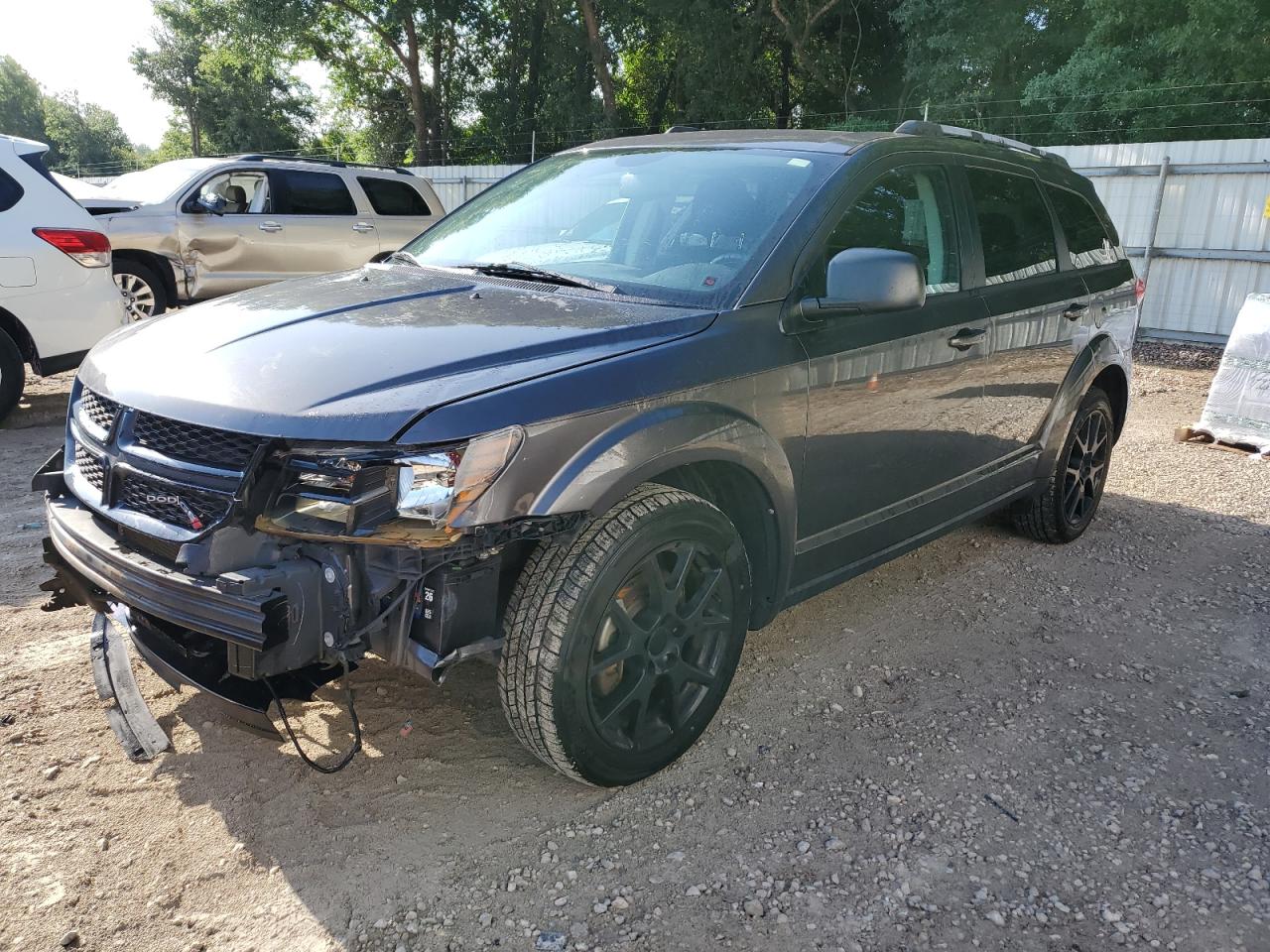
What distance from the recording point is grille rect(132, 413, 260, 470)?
2307 millimetres

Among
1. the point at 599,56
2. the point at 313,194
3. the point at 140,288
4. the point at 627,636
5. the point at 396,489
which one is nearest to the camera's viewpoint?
the point at 396,489

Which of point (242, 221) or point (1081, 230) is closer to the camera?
point (1081, 230)

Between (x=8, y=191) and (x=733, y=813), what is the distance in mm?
6312

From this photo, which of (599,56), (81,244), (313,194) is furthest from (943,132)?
(599,56)

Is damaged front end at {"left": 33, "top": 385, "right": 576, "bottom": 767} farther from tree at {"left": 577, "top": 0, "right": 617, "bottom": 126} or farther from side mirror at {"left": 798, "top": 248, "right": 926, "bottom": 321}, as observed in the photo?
tree at {"left": 577, "top": 0, "right": 617, "bottom": 126}

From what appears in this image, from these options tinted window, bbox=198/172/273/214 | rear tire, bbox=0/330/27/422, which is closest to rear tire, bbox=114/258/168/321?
tinted window, bbox=198/172/273/214

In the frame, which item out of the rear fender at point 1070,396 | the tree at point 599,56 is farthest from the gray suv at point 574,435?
the tree at point 599,56

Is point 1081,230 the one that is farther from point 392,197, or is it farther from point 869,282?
point 392,197

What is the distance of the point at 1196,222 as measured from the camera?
1188 centimetres

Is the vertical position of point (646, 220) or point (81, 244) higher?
point (646, 220)

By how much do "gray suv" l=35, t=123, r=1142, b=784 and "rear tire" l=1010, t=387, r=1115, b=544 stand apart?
0.92 meters

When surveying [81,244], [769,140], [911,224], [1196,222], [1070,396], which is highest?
[769,140]

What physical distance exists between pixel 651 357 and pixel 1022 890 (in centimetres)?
169

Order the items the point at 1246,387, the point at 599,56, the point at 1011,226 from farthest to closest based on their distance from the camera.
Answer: the point at 599,56, the point at 1246,387, the point at 1011,226
